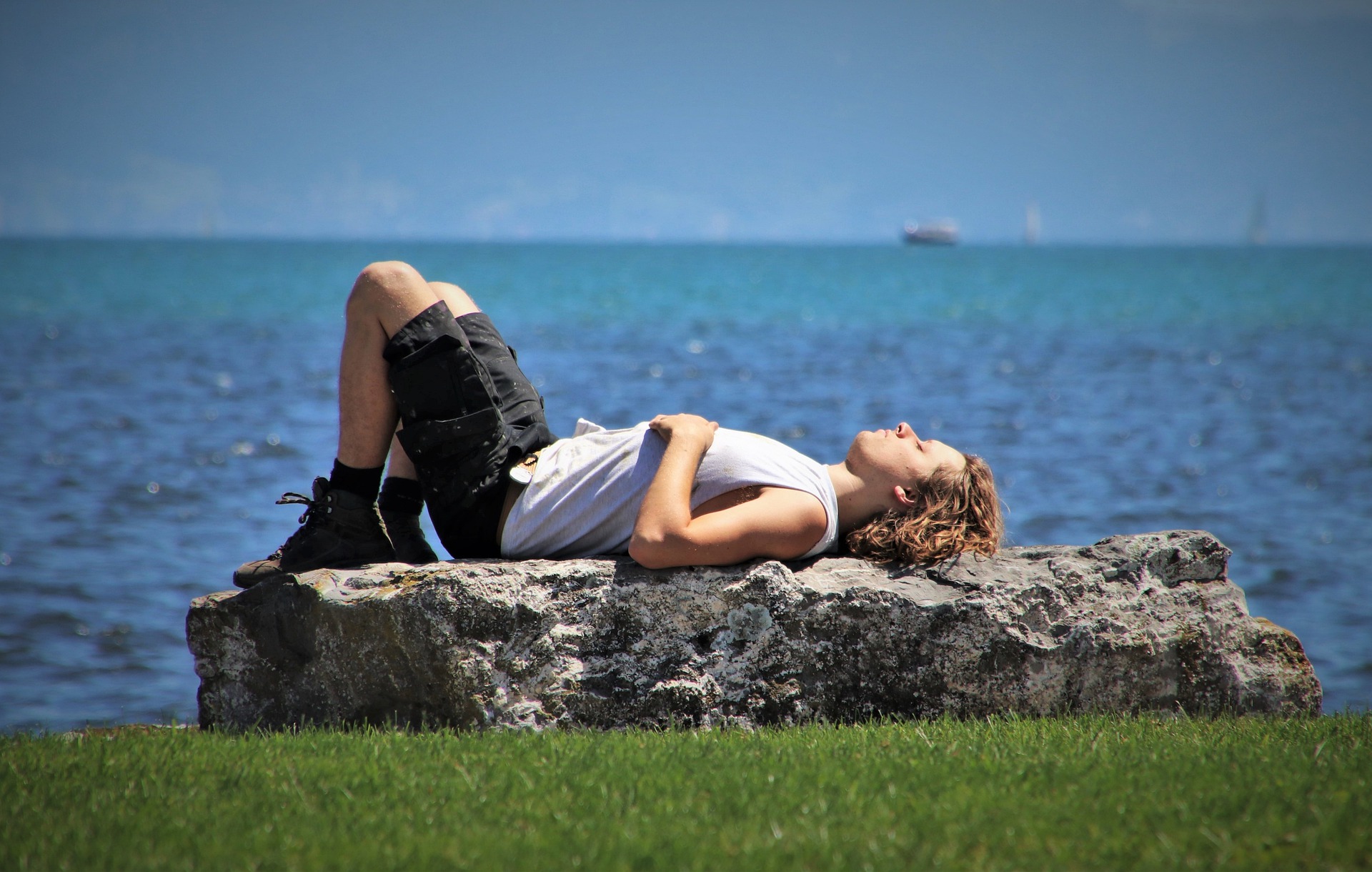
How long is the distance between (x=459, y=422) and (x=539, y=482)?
0.42m

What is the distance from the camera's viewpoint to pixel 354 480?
433 cm

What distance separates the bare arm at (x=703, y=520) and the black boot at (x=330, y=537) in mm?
1159

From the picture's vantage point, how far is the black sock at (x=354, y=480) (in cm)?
432

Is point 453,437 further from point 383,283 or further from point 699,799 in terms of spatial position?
point 699,799

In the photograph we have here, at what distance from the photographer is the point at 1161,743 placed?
386cm

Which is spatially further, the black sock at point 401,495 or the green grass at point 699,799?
the black sock at point 401,495

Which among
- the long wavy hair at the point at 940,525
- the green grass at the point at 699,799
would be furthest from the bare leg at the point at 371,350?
the long wavy hair at the point at 940,525

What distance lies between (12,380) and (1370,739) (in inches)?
949

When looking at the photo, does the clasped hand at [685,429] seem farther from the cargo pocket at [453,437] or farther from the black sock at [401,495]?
the black sock at [401,495]

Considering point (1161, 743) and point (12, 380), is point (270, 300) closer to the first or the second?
point (12, 380)

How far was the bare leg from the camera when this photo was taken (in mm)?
4230

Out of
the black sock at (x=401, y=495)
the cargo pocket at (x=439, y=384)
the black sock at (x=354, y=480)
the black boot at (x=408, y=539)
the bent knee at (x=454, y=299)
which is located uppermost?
the bent knee at (x=454, y=299)

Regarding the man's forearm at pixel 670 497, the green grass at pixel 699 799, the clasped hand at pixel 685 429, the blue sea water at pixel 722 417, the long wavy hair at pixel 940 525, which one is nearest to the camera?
the green grass at pixel 699 799

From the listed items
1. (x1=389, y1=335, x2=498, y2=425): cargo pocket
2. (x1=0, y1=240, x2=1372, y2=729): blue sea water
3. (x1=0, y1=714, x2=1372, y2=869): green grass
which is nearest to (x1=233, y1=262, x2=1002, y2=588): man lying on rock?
(x1=389, y1=335, x2=498, y2=425): cargo pocket
